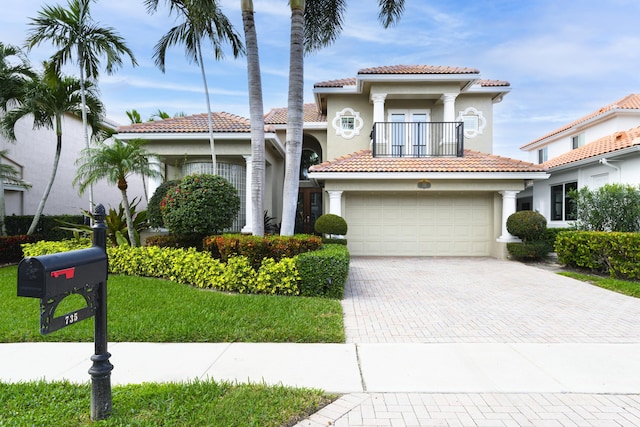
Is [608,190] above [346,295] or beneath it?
above

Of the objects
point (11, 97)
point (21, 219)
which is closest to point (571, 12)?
point (11, 97)

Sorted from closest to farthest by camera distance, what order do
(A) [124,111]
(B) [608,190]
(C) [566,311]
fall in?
1. (C) [566,311]
2. (B) [608,190]
3. (A) [124,111]

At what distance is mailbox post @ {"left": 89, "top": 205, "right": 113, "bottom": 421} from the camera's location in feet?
9.41

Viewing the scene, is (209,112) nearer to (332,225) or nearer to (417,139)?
(332,225)

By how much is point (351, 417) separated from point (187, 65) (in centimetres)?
1293

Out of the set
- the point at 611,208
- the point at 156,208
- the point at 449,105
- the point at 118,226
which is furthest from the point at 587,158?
the point at 118,226

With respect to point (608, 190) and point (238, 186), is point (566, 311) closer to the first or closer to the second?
point (608, 190)

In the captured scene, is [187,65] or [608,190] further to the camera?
[187,65]

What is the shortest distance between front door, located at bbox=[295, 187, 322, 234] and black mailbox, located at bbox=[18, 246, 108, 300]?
1386cm

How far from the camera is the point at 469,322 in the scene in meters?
5.95

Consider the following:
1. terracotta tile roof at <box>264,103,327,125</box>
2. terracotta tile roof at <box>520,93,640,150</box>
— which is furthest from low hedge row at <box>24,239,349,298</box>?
terracotta tile roof at <box>520,93,640,150</box>

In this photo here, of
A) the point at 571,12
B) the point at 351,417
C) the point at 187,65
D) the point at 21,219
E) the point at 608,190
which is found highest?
the point at 571,12

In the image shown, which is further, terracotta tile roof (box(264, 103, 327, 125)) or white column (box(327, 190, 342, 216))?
terracotta tile roof (box(264, 103, 327, 125))

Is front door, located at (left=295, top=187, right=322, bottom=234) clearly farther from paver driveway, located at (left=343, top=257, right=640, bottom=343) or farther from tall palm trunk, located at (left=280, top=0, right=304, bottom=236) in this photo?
tall palm trunk, located at (left=280, top=0, right=304, bottom=236)
